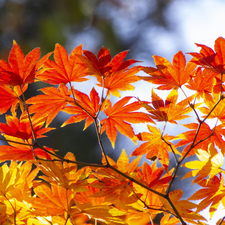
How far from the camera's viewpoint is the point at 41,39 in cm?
580

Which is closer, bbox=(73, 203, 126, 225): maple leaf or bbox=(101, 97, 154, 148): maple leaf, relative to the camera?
bbox=(73, 203, 126, 225): maple leaf

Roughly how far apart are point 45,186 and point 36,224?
0.32 feet

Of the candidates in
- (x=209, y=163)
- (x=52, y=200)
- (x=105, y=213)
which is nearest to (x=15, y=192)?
(x=52, y=200)

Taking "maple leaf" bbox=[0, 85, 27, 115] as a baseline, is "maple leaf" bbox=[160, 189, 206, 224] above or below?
below

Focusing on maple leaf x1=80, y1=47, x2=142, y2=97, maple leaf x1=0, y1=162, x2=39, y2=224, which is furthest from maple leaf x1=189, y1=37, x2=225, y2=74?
maple leaf x1=0, y1=162, x2=39, y2=224

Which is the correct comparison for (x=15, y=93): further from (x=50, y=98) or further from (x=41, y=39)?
(x=41, y=39)

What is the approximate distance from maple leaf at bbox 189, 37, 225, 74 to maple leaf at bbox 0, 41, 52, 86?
0.38 meters

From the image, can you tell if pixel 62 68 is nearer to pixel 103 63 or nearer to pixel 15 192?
pixel 103 63

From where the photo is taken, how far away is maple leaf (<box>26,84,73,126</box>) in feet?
2.26

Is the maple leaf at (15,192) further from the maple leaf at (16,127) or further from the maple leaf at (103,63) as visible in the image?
the maple leaf at (103,63)

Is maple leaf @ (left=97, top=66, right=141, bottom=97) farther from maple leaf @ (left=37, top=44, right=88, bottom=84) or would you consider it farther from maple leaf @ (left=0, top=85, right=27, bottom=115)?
maple leaf @ (left=0, top=85, right=27, bottom=115)

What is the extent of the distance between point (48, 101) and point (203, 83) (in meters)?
0.40

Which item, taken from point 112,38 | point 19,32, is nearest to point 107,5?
point 112,38

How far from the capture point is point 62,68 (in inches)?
27.8
